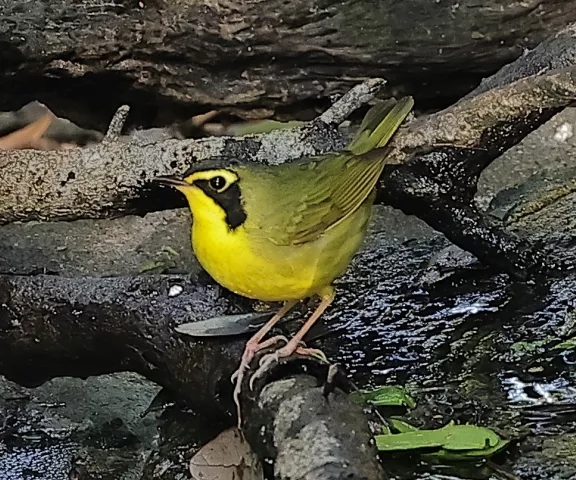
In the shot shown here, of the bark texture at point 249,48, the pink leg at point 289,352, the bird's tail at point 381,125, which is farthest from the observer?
the bark texture at point 249,48

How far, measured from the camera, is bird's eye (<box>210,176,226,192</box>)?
2842 mm

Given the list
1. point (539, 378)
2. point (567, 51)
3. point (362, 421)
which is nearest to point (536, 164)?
point (567, 51)

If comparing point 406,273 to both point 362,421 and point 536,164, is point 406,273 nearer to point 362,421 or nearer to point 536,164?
point 536,164

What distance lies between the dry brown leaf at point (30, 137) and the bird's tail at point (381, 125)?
3102mm

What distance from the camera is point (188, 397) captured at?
2.94m

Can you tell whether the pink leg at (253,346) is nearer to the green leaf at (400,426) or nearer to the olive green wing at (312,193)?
the olive green wing at (312,193)

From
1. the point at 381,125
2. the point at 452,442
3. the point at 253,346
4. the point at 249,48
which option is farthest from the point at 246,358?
the point at 249,48

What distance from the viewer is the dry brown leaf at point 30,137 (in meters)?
6.11

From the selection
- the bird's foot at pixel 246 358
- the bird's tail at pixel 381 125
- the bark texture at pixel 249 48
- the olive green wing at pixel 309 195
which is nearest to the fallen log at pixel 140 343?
the bird's foot at pixel 246 358

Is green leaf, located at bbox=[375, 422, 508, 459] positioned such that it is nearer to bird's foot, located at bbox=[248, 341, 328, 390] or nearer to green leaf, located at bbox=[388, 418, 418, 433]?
green leaf, located at bbox=[388, 418, 418, 433]

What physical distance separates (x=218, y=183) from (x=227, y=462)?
0.69m

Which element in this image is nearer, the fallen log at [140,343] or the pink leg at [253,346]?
the fallen log at [140,343]

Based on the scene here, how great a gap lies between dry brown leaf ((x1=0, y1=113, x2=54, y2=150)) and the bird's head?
3.42 meters

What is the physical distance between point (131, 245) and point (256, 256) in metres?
2.09
